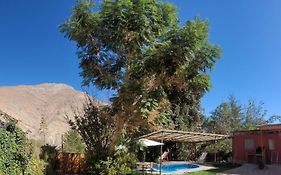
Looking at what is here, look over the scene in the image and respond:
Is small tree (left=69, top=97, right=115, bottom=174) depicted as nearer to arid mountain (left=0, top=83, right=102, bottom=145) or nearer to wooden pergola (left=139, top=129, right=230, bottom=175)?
wooden pergola (left=139, top=129, right=230, bottom=175)

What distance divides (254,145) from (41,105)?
160 ft

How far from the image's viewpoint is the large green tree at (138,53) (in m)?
16.5

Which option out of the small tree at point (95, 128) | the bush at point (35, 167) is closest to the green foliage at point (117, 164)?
the small tree at point (95, 128)

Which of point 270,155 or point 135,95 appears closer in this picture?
point 135,95

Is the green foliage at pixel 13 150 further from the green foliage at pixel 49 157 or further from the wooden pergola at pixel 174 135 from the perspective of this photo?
the wooden pergola at pixel 174 135

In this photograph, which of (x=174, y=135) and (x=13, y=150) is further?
(x=174, y=135)

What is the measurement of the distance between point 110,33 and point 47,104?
55700mm

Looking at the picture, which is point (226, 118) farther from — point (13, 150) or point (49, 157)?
point (13, 150)

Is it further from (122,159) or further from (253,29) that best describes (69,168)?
(253,29)

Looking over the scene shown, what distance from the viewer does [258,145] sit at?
30109 mm

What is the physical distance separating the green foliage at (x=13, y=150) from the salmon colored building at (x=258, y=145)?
20043mm

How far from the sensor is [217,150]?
35188 mm

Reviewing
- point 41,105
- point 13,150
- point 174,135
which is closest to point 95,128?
point 13,150

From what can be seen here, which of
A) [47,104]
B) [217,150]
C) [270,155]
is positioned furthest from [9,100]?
[270,155]
